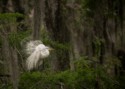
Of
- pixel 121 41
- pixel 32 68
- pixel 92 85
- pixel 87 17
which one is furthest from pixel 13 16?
pixel 121 41

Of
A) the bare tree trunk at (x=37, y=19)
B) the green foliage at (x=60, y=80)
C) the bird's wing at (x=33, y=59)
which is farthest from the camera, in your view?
the bare tree trunk at (x=37, y=19)

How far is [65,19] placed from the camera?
777cm

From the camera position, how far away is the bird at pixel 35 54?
14.4 feet

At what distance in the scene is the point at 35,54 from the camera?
4398 mm

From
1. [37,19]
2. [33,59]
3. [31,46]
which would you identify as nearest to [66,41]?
[37,19]

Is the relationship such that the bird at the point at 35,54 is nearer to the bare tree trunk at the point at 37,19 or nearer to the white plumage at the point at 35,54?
the white plumage at the point at 35,54

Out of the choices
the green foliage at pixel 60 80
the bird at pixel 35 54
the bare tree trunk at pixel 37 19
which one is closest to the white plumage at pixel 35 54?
the bird at pixel 35 54

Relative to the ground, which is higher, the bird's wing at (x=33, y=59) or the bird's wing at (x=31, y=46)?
the bird's wing at (x=31, y=46)

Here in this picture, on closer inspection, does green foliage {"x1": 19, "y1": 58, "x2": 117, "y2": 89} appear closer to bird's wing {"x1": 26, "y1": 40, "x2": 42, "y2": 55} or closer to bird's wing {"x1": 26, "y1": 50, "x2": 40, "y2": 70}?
bird's wing {"x1": 26, "y1": 50, "x2": 40, "y2": 70}

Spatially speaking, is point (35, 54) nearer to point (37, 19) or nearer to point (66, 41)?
point (37, 19)

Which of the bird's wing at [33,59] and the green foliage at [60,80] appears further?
the green foliage at [60,80]

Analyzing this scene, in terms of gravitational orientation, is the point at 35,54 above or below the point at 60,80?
above

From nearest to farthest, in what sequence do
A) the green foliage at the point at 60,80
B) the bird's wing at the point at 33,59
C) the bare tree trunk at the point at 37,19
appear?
1. the bird's wing at the point at 33,59
2. the green foliage at the point at 60,80
3. the bare tree trunk at the point at 37,19

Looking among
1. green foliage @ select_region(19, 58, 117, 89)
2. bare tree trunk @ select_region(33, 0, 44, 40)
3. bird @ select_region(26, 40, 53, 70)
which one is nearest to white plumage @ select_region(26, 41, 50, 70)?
bird @ select_region(26, 40, 53, 70)
